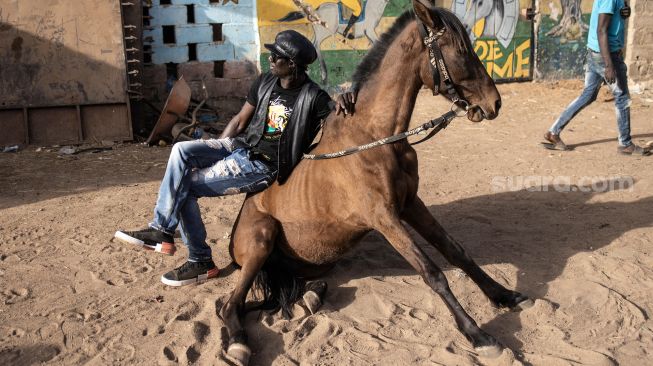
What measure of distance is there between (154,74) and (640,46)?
9.44 meters

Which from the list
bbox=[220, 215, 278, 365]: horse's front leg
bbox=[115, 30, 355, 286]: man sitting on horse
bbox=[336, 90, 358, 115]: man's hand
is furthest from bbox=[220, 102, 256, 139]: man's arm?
bbox=[336, 90, 358, 115]: man's hand

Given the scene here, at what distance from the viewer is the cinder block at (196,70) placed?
11.3 metres

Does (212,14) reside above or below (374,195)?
above

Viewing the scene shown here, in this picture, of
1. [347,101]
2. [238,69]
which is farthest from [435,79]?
[238,69]

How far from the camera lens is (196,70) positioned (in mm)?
11398

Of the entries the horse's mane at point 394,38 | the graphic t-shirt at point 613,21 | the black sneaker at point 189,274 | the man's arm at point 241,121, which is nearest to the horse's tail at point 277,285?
the black sneaker at point 189,274

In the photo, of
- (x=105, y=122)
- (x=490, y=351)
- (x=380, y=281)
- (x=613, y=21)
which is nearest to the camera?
(x=490, y=351)

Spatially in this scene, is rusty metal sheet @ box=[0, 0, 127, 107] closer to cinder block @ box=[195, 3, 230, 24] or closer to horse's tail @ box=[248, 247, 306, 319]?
cinder block @ box=[195, 3, 230, 24]

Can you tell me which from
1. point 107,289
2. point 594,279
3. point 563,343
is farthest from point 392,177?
point 107,289

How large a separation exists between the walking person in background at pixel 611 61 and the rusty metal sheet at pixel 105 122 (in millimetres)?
6610

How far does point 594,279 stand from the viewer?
4.53 m

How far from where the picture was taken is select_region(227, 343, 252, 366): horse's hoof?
3.67 m

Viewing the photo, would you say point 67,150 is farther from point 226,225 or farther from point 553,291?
point 553,291

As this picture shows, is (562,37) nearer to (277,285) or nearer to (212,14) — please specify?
(212,14)
